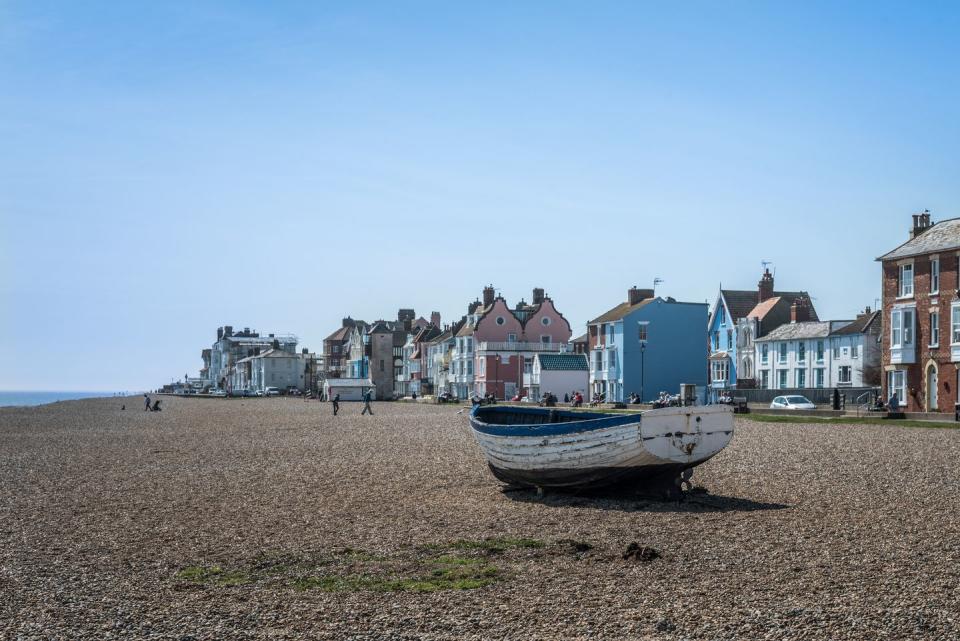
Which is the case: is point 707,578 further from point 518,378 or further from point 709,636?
point 518,378

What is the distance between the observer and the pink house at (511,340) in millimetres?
113000

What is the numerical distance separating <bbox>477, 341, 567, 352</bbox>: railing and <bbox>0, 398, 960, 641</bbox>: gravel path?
86227 millimetres

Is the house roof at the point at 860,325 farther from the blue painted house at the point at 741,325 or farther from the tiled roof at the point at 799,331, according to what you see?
the blue painted house at the point at 741,325

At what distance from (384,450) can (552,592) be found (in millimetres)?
22467

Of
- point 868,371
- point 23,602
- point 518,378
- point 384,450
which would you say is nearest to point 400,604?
point 23,602

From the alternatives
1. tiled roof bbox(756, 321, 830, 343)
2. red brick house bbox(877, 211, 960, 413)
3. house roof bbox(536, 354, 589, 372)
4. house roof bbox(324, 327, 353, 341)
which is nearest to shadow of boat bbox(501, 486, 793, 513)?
red brick house bbox(877, 211, 960, 413)

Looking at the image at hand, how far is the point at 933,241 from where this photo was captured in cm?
5741

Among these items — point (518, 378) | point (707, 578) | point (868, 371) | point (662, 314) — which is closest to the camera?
A: point (707, 578)

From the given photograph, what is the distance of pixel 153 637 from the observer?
33.4ft

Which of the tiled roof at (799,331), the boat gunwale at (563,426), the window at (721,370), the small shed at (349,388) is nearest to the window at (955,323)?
the tiled roof at (799,331)

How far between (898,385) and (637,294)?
3905 centimetres

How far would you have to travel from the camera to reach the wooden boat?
61.6 feet

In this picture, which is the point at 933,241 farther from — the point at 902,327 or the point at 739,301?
the point at 739,301

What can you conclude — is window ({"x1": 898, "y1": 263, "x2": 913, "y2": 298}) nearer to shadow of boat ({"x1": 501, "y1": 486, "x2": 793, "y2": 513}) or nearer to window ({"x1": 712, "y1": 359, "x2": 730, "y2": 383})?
window ({"x1": 712, "y1": 359, "x2": 730, "y2": 383})
